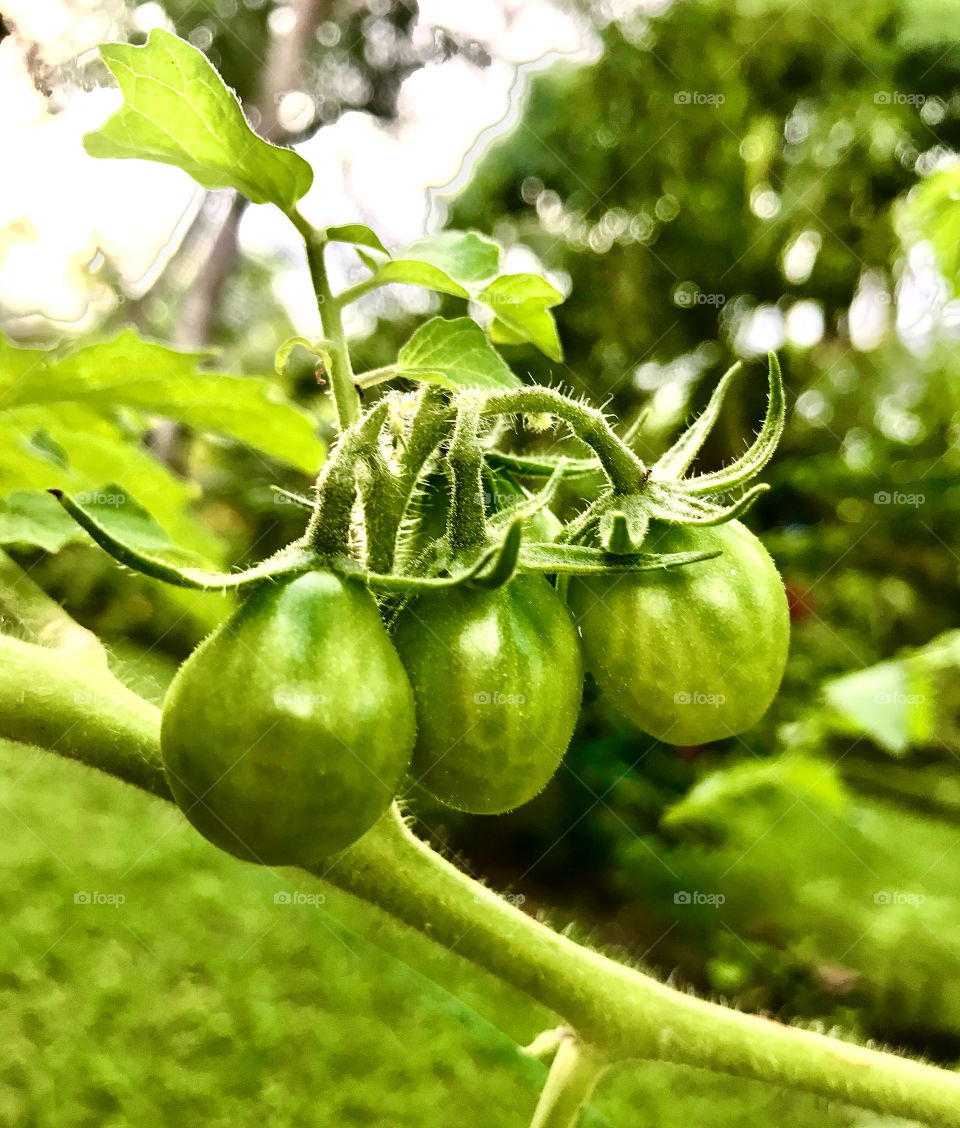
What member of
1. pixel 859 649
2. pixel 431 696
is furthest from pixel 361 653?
pixel 859 649

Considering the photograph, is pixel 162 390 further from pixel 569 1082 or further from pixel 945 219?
pixel 945 219

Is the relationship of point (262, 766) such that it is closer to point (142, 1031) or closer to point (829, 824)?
point (142, 1031)

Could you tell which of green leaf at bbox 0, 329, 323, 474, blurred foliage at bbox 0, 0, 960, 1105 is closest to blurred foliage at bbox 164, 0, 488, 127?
blurred foliage at bbox 0, 0, 960, 1105

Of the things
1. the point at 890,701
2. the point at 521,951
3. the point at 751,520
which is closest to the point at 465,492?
the point at 521,951

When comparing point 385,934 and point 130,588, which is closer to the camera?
point 385,934

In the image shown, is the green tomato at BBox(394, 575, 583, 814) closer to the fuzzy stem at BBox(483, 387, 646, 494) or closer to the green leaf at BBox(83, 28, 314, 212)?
the fuzzy stem at BBox(483, 387, 646, 494)
